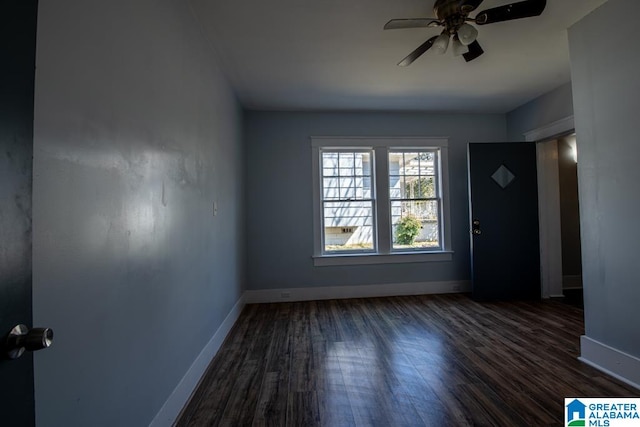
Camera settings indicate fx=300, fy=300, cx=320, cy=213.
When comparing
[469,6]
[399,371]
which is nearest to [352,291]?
[399,371]

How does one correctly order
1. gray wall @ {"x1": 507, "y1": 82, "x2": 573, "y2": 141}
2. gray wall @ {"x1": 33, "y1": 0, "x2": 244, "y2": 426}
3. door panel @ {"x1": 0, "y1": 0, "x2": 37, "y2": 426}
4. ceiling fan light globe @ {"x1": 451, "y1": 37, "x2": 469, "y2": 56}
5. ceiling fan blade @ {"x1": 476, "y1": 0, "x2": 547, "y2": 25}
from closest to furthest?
door panel @ {"x1": 0, "y1": 0, "x2": 37, "y2": 426}
gray wall @ {"x1": 33, "y1": 0, "x2": 244, "y2": 426}
ceiling fan blade @ {"x1": 476, "y1": 0, "x2": 547, "y2": 25}
ceiling fan light globe @ {"x1": 451, "y1": 37, "x2": 469, "y2": 56}
gray wall @ {"x1": 507, "y1": 82, "x2": 573, "y2": 141}

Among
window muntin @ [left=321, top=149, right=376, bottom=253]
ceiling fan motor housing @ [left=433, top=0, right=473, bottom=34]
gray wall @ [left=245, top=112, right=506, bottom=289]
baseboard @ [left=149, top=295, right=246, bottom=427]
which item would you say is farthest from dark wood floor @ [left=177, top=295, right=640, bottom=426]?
ceiling fan motor housing @ [left=433, top=0, right=473, bottom=34]

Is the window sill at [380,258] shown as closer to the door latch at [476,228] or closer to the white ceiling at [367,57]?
the door latch at [476,228]

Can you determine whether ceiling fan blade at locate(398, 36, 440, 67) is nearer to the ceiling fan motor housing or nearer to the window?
the ceiling fan motor housing

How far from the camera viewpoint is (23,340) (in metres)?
0.65

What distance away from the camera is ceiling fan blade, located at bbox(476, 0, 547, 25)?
5.68 feet

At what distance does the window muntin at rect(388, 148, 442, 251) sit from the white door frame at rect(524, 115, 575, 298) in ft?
4.26

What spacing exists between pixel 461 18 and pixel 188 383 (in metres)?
2.99

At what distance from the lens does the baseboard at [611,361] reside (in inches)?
79.0

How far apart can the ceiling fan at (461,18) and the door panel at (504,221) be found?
2395 millimetres

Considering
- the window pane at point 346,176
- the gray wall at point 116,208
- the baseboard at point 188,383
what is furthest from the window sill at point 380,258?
the gray wall at point 116,208

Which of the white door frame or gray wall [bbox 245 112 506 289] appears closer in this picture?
the white door frame

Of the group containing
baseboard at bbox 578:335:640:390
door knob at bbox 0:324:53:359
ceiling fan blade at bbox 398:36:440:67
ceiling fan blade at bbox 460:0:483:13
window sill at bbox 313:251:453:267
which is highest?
ceiling fan blade at bbox 460:0:483:13

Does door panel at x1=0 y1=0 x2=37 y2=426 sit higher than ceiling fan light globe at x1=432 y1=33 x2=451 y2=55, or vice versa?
ceiling fan light globe at x1=432 y1=33 x2=451 y2=55
